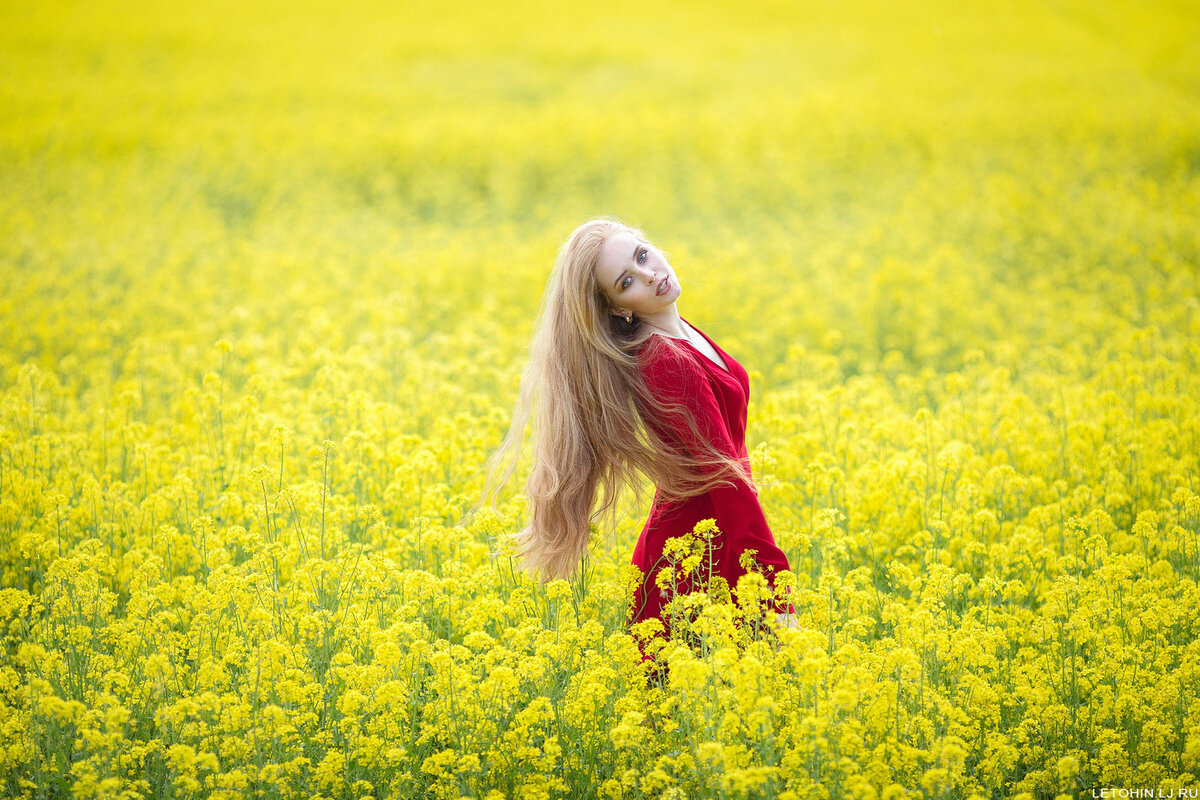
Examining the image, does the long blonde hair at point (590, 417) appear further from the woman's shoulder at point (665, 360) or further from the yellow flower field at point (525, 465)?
the yellow flower field at point (525, 465)

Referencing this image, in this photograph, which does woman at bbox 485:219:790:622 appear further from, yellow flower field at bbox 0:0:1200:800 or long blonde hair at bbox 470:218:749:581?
yellow flower field at bbox 0:0:1200:800

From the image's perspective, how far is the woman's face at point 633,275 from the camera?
361 centimetres

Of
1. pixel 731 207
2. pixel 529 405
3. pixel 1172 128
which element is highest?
pixel 1172 128

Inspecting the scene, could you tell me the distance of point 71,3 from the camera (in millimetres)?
32781

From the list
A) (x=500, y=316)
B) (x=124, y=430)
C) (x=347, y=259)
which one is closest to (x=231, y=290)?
(x=347, y=259)

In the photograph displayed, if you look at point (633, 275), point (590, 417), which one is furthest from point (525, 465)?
point (633, 275)

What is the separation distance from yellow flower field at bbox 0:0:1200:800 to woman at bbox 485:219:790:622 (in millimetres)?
220

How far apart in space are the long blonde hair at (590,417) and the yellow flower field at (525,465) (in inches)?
12.6

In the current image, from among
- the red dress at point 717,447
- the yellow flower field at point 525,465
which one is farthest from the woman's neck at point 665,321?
the yellow flower field at point 525,465

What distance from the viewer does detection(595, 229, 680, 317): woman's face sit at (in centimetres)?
361

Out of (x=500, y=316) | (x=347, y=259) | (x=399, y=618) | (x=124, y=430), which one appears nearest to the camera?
(x=399, y=618)

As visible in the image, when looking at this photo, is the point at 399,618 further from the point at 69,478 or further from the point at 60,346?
the point at 60,346

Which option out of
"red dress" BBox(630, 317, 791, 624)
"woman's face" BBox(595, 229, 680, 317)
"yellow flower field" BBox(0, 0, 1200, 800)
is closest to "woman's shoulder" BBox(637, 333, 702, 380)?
"red dress" BBox(630, 317, 791, 624)

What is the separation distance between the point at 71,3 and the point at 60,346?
30279mm
